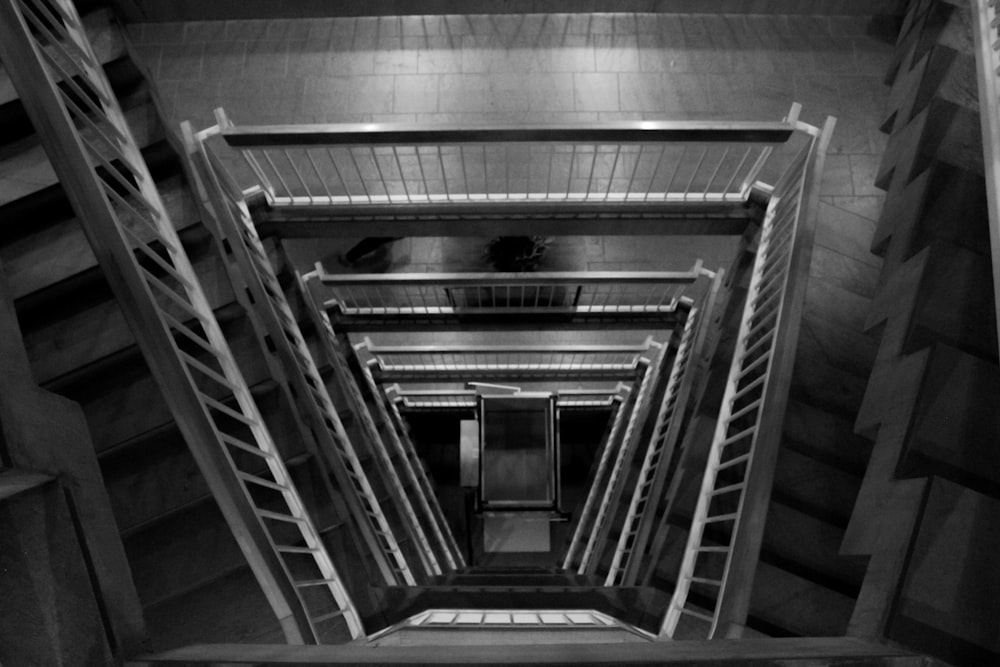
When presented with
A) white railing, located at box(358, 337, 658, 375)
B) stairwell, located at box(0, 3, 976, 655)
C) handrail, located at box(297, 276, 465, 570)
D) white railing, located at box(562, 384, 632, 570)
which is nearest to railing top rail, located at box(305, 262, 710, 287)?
handrail, located at box(297, 276, 465, 570)

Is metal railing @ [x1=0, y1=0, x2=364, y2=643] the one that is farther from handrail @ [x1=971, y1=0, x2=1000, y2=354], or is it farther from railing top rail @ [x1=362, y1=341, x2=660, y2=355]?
railing top rail @ [x1=362, y1=341, x2=660, y2=355]

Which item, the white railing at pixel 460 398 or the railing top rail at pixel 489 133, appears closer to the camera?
the railing top rail at pixel 489 133

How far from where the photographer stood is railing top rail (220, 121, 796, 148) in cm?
329

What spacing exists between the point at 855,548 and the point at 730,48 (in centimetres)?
497

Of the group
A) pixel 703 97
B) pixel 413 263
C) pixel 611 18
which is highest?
pixel 611 18

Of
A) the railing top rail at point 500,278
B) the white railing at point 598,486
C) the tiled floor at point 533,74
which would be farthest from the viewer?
the white railing at point 598,486

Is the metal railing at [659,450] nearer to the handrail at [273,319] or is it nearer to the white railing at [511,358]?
the white railing at [511,358]

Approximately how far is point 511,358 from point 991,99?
19.2 feet

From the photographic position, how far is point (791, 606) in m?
2.61

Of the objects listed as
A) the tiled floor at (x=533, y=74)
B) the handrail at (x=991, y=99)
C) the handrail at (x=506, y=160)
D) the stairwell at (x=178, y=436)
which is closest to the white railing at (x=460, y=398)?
the tiled floor at (x=533, y=74)

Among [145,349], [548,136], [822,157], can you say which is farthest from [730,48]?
[145,349]

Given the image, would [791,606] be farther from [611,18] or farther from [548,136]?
[611,18]

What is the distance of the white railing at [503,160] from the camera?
3.31 metres

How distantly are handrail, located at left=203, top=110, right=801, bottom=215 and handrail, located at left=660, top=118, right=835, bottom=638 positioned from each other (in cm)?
33
